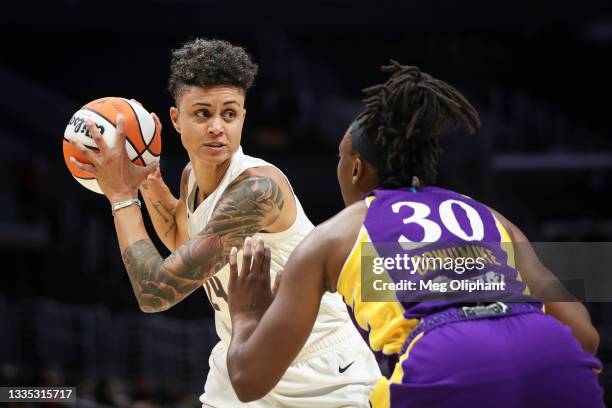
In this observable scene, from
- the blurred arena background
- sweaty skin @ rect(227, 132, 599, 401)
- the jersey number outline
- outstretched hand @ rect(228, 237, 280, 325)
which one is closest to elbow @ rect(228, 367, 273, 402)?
sweaty skin @ rect(227, 132, 599, 401)

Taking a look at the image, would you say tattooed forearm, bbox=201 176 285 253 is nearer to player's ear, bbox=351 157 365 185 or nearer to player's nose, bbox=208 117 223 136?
player's nose, bbox=208 117 223 136

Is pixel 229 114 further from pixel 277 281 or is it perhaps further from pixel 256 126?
pixel 256 126

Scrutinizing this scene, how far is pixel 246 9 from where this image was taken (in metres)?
17.8

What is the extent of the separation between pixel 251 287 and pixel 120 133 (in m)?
1.23

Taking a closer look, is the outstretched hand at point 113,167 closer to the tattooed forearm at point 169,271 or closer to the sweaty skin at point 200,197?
the sweaty skin at point 200,197

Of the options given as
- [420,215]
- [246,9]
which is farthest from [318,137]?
[420,215]

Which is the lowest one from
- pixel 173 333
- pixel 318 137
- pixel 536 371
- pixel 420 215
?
pixel 173 333

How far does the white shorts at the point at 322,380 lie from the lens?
11.6 ft

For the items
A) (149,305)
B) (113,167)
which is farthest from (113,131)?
(149,305)

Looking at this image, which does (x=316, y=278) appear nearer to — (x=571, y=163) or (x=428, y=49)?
(x=571, y=163)

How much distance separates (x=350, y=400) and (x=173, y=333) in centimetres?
713

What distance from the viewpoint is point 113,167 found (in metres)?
3.73

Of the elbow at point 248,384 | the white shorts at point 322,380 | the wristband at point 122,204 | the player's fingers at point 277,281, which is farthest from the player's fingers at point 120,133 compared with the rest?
the elbow at point 248,384

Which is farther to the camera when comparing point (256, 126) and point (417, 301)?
point (256, 126)
